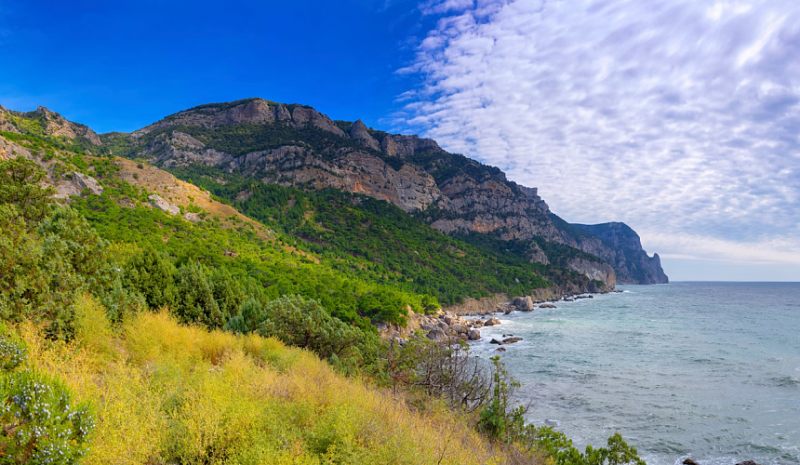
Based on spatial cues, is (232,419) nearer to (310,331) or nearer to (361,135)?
(310,331)

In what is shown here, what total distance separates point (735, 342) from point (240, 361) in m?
48.9

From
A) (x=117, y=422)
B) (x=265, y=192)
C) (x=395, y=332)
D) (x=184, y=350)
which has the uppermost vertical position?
(x=265, y=192)

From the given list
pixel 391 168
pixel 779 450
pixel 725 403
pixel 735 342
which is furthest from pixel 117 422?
pixel 391 168

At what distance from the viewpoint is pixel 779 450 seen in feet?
47.6

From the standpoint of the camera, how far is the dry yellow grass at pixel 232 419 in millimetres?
4516

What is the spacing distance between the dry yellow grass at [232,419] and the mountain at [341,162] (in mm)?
89392

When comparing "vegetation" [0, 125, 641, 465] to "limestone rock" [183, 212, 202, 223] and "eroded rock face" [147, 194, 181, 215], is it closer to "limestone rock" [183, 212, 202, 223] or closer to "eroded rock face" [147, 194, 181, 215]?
"limestone rock" [183, 212, 202, 223]

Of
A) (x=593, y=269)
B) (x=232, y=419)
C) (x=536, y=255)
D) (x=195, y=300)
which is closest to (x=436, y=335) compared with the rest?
(x=195, y=300)

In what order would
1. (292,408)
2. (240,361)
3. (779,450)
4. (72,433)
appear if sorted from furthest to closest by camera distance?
(779,450) → (240,361) → (292,408) → (72,433)

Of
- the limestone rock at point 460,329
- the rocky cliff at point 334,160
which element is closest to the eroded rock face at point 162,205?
the limestone rock at point 460,329

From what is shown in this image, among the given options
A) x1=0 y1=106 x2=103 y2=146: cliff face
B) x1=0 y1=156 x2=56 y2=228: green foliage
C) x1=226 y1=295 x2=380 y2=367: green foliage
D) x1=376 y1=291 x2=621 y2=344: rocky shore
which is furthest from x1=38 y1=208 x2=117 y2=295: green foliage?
x1=0 y1=106 x2=103 y2=146: cliff face

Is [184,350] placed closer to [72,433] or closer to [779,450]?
[72,433]

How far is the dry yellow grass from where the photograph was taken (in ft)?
14.8

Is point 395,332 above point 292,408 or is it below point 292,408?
below
